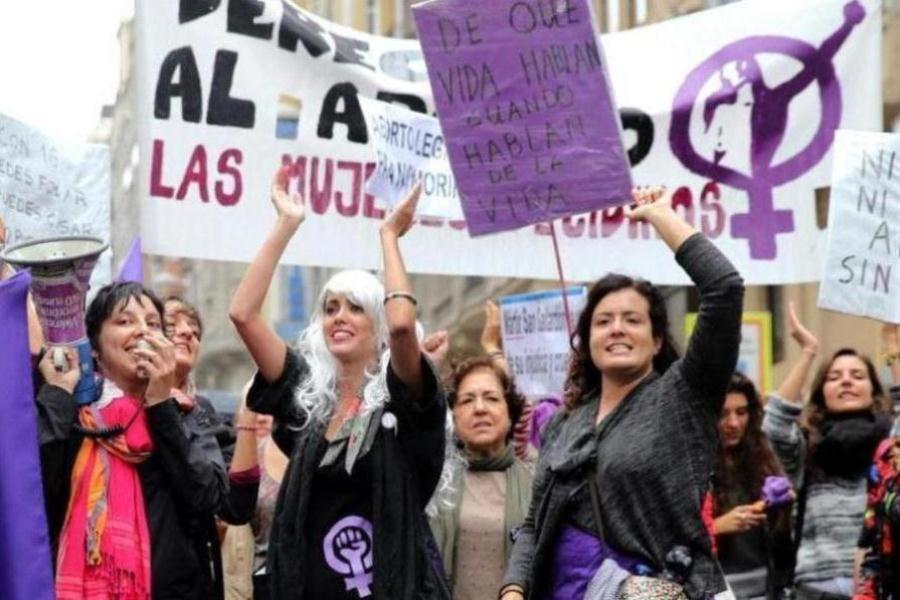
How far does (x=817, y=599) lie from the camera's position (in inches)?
365

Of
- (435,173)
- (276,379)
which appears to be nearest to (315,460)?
(276,379)

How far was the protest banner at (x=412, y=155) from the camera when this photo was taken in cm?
839

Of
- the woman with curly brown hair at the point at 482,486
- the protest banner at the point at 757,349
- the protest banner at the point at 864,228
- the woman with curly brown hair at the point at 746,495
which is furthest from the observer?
the protest banner at the point at 757,349

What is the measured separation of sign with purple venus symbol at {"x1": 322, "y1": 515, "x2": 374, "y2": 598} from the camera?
20.2ft

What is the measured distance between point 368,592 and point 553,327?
3547 mm

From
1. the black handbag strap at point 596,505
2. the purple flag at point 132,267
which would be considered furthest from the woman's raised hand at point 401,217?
the purple flag at point 132,267

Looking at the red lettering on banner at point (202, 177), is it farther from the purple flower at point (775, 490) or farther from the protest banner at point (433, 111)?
the purple flower at point (775, 490)

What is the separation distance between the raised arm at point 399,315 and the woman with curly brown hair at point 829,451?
3.30m

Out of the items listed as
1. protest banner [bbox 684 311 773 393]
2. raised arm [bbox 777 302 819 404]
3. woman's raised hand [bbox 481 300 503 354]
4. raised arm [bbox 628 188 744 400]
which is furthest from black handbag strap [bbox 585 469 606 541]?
protest banner [bbox 684 311 773 393]

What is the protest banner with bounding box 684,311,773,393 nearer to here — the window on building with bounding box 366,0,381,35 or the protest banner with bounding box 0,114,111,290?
the protest banner with bounding box 0,114,111,290

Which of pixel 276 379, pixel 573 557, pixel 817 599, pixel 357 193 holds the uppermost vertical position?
pixel 357 193

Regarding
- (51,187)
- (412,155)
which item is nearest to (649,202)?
(412,155)

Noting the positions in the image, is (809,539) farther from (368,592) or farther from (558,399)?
(368,592)

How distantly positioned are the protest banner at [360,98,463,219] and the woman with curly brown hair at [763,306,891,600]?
60.7 inches
